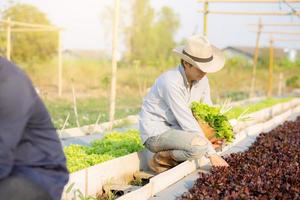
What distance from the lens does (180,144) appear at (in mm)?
5090

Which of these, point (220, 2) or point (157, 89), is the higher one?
point (220, 2)

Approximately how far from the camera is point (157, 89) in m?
5.28

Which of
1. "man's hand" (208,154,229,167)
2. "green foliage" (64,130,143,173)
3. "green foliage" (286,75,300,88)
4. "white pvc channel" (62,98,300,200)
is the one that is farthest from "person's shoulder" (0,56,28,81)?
"green foliage" (286,75,300,88)

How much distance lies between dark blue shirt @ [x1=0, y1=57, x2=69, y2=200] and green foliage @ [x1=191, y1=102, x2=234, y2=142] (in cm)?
304

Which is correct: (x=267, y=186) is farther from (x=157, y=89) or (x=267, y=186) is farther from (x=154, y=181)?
(x=157, y=89)

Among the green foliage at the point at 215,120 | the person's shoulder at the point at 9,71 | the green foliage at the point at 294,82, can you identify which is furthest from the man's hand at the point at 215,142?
the green foliage at the point at 294,82

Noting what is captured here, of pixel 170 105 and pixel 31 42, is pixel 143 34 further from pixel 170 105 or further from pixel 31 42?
pixel 170 105

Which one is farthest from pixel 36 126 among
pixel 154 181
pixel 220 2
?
pixel 220 2

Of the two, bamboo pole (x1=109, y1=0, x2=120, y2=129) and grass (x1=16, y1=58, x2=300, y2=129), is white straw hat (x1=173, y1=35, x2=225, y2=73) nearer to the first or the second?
bamboo pole (x1=109, y1=0, x2=120, y2=129)

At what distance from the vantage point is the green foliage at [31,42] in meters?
21.2

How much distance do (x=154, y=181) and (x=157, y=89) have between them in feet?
3.55

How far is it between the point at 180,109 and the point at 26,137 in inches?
107

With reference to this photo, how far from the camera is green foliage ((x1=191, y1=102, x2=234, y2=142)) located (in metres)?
5.53

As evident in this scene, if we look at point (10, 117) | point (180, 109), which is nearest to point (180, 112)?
point (180, 109)
